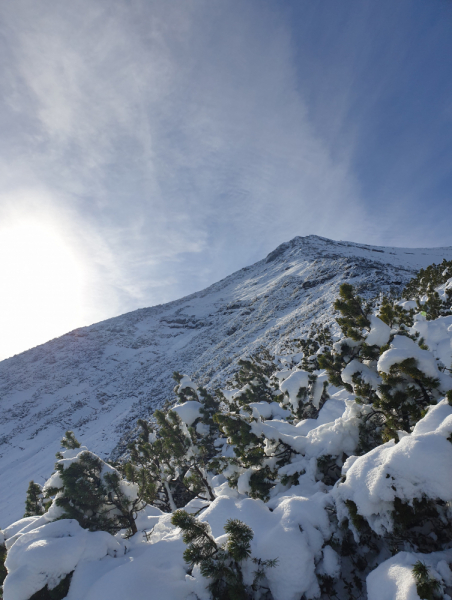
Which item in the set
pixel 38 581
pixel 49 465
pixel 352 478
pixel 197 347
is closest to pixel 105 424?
pixel 49 465

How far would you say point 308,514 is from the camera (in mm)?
4848

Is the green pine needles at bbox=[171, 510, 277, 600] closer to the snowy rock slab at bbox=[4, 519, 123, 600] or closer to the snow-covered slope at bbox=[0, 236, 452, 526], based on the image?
the snowy rock slab at bbox=[4, 519, 123, 600]

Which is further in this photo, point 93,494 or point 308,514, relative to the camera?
point 93,494

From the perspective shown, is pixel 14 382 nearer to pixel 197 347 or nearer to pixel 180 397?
pixel 197 347

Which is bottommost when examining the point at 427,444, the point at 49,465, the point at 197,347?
the point at 49,465

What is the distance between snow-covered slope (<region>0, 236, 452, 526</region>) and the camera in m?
39.5

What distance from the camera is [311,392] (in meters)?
10.1

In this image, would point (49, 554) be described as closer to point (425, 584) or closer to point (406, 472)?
point (425, 584)

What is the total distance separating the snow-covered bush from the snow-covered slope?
27.6 metres

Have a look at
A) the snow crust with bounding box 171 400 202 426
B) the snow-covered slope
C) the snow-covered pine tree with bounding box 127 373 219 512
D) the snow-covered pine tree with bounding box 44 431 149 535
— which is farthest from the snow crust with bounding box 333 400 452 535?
the snow-covered slope

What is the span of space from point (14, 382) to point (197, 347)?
51750 mm

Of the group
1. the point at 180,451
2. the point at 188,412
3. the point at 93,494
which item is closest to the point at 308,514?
the point at 93,494

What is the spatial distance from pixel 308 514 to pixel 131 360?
79307 mm

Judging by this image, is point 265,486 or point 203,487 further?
point 203,487
